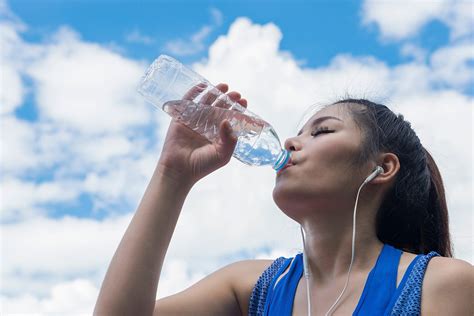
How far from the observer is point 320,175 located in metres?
2.02

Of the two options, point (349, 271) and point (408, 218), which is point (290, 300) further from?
point (408, 218)

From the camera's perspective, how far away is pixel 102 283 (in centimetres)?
187

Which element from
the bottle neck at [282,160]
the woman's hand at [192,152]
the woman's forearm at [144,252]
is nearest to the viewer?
the woman's forearm at [144,252]

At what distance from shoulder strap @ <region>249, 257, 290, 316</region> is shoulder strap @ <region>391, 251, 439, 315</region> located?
524 millimetres

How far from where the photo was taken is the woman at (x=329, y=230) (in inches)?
71.9

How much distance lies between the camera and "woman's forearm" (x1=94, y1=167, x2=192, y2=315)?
5.98ft

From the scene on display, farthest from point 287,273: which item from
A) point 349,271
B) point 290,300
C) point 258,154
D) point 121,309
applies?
point 121,309

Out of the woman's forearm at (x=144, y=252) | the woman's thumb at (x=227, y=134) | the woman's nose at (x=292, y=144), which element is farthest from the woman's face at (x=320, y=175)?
the woman's forearm at (x=144, y=252)

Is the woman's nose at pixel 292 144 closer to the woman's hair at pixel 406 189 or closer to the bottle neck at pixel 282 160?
the bottle neck at pixel 282 160

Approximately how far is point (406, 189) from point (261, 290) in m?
0.64

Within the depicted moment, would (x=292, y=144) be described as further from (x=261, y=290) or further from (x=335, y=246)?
(x=261, y=290)

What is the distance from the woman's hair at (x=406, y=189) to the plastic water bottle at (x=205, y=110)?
33 cm

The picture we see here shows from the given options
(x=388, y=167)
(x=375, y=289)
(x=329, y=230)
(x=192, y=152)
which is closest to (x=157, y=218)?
(x=192, y=152)

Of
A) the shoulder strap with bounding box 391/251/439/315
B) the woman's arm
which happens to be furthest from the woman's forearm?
the shoulder strap with bounding box 391/251/439/315
